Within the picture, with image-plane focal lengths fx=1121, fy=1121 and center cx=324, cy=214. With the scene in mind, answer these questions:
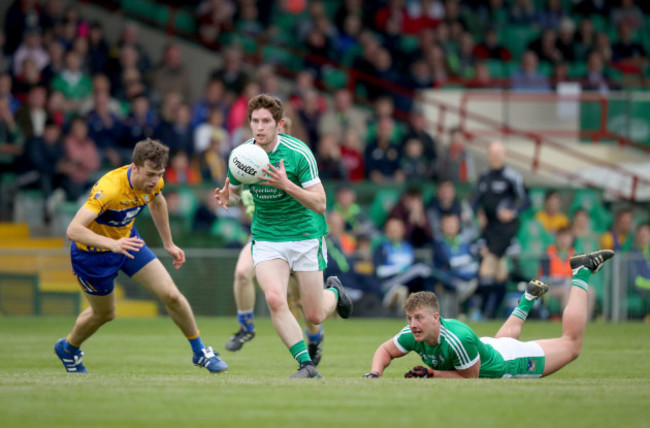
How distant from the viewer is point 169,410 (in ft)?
23.9

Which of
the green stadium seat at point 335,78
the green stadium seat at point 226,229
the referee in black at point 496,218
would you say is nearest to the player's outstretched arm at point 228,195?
the referee in black at point 496,218

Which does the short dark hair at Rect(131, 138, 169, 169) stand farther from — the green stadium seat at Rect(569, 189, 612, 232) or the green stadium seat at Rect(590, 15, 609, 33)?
the green stadium seat at Rect(590, 15, 609, 33)

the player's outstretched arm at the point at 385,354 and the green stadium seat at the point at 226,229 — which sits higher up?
the green stadium seat at the point at 226,229

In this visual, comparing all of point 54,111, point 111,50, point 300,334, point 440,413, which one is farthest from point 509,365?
point 111,50

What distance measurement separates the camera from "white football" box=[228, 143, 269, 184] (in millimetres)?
8945

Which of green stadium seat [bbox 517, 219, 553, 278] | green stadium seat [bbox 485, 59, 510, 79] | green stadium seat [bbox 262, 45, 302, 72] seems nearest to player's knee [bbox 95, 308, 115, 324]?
green stadium seat [bbox 517, 219, 553, 278]

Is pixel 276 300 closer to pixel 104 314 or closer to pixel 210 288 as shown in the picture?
pixel 104 314

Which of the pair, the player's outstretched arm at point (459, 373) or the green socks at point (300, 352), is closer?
the green socks at point (300, 352)

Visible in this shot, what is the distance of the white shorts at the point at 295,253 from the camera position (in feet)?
30.9

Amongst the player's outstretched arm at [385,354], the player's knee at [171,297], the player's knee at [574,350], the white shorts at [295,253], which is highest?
the white shorts at [295,253]

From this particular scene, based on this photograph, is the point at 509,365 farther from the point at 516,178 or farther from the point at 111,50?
the point at 111,50

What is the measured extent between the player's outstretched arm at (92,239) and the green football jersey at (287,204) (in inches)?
40.4

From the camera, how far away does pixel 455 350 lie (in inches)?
356

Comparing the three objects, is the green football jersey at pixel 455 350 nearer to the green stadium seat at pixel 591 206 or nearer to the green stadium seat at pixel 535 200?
the green stadium seat at pixel 535 200
